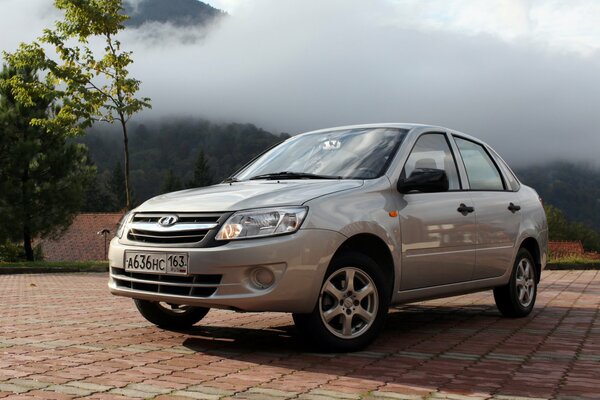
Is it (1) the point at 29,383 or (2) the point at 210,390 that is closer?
(2) the point at 210,390

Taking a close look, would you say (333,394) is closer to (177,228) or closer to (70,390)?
(70,390)

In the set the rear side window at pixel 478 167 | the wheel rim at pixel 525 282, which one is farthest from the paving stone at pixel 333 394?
the wheel rim at pixel 525 282

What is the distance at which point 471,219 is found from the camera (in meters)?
6.79

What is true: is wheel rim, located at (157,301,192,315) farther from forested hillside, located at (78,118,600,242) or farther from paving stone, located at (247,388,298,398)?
forested hillside, located at (78,118,600,242)

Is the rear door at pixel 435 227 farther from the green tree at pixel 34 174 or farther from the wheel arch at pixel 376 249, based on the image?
the green tree at pixel 34 174

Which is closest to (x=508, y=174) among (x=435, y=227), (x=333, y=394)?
(x=435, y=227)

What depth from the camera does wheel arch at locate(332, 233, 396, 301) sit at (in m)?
5.65

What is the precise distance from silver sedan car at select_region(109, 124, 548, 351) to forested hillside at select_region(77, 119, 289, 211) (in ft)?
357

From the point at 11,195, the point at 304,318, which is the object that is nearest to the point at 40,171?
the point at 11,195

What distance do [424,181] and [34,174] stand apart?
31064mm

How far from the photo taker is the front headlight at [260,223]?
5109 mm

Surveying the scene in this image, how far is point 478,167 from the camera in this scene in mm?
7430

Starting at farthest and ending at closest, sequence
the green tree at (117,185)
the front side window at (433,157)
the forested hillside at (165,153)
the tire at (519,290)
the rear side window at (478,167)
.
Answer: the forested hillside at (165,153)
the green tree at (117,185)
the tire at (519,290)
the rear side window at (478,167)
the front side window at (433,157)

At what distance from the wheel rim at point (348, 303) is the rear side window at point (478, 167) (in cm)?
205
